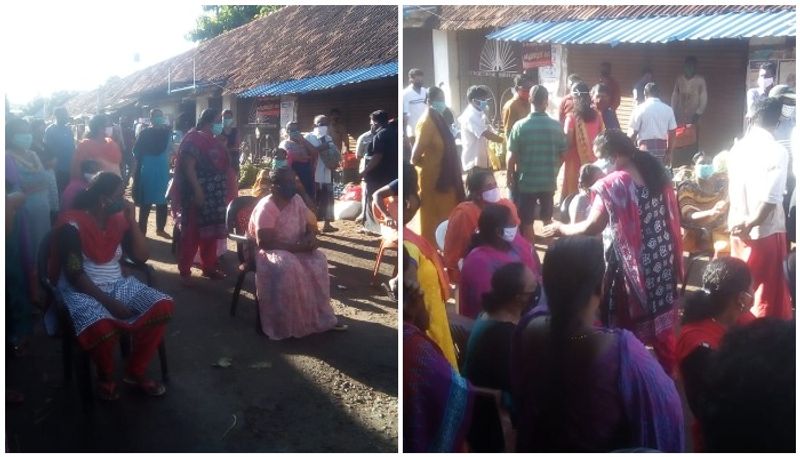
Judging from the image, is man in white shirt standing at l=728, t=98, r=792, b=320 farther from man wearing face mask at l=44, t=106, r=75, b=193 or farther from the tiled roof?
man wearing face mask at l=44, t=106, r=75, b=193

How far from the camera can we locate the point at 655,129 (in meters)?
2.77

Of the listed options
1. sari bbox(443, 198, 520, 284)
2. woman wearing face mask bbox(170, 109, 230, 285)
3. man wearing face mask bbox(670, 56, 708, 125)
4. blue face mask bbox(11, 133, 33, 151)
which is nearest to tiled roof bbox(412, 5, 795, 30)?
man wearing face mask bbox(670, 56, 708, 125)

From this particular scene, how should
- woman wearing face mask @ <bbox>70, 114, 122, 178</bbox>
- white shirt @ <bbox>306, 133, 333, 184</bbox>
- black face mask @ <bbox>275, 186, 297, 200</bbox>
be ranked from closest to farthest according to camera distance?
woman wearing face mask @ <bbox>70, 114, 122, 178</bbox> < white shirt @ <bbox>306, 133, 333, 184</bbox> < black face mask @ <bbox>275, 186, 297, 200</bbox>

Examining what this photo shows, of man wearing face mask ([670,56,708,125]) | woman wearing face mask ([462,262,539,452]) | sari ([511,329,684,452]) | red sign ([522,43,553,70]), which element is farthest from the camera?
red sign ([522,43,553,70])

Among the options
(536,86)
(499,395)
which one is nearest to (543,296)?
(499,395)

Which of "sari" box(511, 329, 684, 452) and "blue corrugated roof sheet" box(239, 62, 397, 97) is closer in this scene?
"sari" box(511, 329, 684, 452)

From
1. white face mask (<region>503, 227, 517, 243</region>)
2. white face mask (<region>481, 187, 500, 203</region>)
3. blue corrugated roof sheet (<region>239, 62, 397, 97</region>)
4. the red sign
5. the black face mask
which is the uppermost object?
the red sign

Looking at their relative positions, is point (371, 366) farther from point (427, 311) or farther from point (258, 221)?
point (258, 221)

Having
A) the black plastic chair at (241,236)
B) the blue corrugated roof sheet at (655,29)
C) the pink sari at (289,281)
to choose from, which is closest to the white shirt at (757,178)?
the blue corrugated roof sheet at (655,29)

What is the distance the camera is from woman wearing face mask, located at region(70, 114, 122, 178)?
10.2 ft

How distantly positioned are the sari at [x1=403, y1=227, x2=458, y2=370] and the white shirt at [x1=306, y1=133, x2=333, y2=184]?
67cm

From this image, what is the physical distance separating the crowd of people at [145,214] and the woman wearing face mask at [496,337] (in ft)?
1.76

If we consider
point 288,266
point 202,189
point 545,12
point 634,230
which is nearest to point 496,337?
point 634,230

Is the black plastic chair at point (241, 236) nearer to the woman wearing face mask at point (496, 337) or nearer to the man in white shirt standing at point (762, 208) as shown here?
the woman wearing face mask at point (496, 337)
